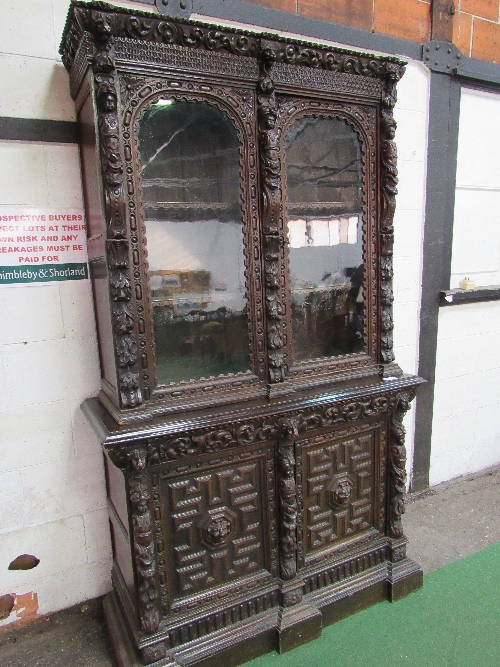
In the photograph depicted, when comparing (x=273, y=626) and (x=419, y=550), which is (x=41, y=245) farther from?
(x=419, y=550)

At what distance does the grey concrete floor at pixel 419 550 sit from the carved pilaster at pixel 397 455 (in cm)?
46

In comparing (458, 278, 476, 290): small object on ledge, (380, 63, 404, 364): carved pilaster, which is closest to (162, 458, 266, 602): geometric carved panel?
(380, 63, 404, 364): carved pilaster

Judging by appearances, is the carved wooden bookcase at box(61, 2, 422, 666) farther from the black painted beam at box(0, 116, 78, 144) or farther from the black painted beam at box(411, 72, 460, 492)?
the black painted beam at box(411, 72, 460, 492)

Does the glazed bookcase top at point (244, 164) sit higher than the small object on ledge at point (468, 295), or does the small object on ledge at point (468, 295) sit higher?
the glazed bookcase top at point (244, 164)

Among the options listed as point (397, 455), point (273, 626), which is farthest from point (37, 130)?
point (273, 626)

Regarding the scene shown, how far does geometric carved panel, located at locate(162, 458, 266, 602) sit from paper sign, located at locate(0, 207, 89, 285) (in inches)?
37.0

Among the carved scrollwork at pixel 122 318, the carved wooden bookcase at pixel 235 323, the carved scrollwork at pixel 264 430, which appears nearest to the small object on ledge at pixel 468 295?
the carved wooden bookcase at pixel 235 323

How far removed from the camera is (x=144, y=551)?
4.95 feet

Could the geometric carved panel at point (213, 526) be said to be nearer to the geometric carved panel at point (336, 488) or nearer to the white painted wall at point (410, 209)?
the geometric carved panel at point (336, 488)

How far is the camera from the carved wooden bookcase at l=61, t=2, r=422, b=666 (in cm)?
142

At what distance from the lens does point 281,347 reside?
167 cm

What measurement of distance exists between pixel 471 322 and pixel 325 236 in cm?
148

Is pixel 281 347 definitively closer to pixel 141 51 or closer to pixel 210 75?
pixel 210 75

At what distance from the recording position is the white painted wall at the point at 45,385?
164 centimetres
